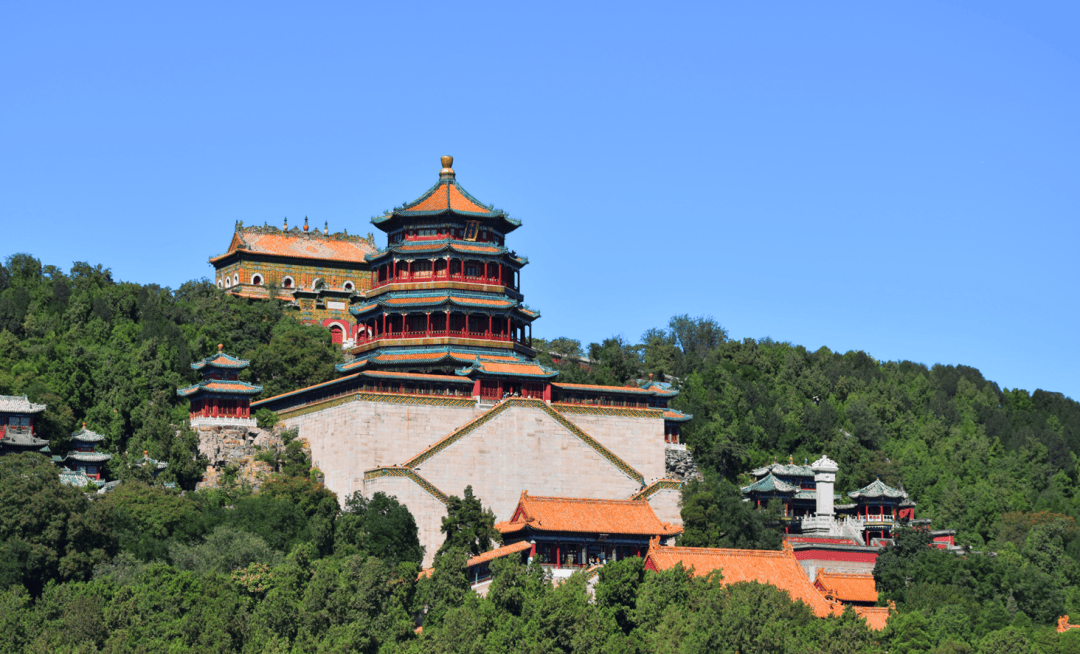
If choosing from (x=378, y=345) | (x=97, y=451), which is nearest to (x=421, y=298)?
(x=378, y=345)

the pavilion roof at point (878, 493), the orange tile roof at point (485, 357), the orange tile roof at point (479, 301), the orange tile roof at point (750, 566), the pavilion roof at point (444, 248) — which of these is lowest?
the orange tile roof at point (750, 566)

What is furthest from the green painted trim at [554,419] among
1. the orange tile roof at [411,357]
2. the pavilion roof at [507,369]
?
the orange tile roof at [411,357]

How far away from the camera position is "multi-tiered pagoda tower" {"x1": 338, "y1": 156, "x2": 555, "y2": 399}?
6906 cm

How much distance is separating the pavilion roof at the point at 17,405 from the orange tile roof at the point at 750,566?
79.6 ft

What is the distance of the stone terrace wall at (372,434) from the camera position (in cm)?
6456

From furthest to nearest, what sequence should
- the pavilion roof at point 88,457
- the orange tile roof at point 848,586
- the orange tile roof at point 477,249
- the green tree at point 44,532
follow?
the orange tile roof at point 477,249 → the pavilion roof at point 88,457 → the orange tile roof at point 848,586 → the green tree at point 44,532

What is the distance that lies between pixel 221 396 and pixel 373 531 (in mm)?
12228

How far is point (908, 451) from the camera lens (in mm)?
85562

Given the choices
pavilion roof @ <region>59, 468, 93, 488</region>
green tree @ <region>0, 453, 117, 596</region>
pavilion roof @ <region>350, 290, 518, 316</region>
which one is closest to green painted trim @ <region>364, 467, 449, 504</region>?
pavilion roof @ <region>350, 290, 518, 316</region>

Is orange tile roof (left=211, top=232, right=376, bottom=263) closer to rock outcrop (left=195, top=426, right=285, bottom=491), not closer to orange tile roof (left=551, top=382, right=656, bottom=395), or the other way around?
orange tile roof (left=551, top=382, right=656, bottom=395)

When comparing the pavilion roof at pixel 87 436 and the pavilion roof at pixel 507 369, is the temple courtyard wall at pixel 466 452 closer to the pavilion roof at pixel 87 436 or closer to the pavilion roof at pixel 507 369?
the pavilion roof at pixel 507 369

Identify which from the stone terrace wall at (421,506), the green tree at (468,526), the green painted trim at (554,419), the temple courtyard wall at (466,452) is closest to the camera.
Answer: the green tree at (468,526)

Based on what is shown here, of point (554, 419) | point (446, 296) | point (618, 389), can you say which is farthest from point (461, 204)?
point (554, 419)

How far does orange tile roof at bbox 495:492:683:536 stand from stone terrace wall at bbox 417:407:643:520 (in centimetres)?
223
